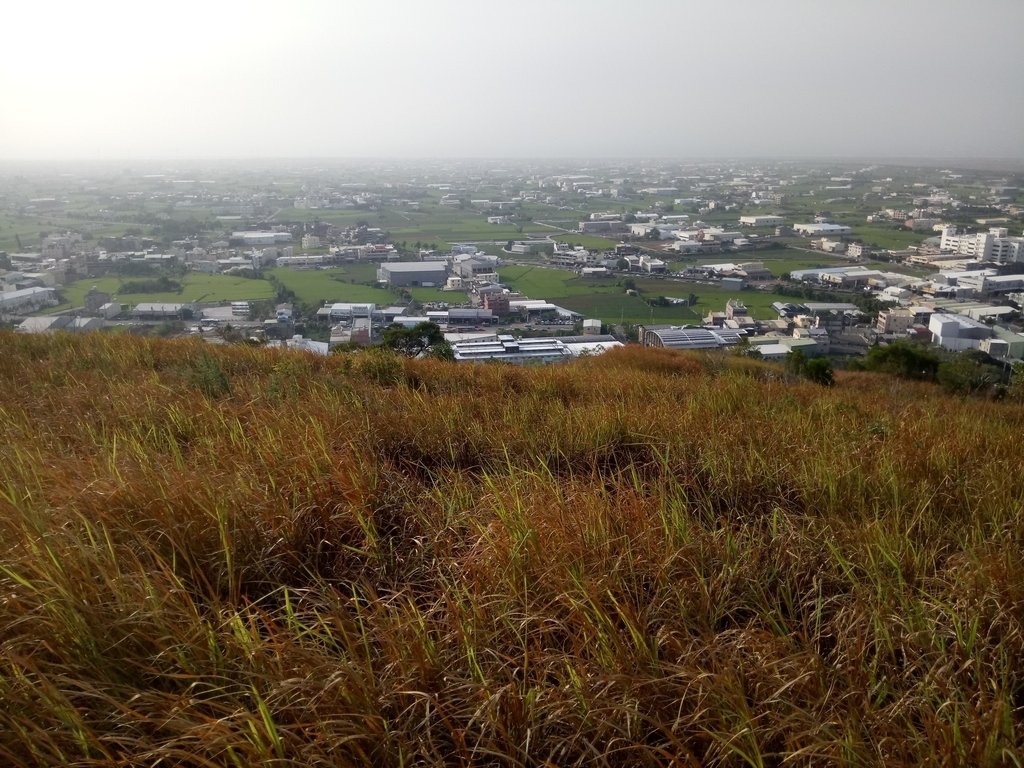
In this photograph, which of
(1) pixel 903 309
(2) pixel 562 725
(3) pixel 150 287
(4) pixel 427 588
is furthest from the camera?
(1) pixel 903 309

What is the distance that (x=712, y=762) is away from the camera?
1.33 m

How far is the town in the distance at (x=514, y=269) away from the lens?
531 inches

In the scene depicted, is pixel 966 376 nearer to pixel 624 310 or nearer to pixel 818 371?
pixel 818 371

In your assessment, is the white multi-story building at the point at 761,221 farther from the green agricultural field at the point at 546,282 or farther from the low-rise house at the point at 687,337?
the low-rise house at the point at 687,337

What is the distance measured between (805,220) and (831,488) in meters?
37.2

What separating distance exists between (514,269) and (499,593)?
22841 mm

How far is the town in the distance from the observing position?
13.5 m

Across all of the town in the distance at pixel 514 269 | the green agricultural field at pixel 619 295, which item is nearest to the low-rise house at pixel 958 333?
the town in the distance at pixel 514 269

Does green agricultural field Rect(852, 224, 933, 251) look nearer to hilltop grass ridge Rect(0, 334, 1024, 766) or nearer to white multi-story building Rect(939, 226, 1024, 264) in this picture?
white multi-story building Rect(939, 226, 1024, 264)

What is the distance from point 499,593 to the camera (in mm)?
1930

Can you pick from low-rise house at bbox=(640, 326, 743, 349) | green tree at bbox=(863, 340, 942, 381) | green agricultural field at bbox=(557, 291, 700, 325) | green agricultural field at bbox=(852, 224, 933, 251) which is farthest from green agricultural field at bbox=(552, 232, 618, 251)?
green tree at bbox=(863, 340, 942, 381)

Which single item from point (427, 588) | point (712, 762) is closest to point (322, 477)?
point (427, 588)

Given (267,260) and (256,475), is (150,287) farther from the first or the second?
(256,475)

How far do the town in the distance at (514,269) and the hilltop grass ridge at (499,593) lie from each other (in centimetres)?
576
